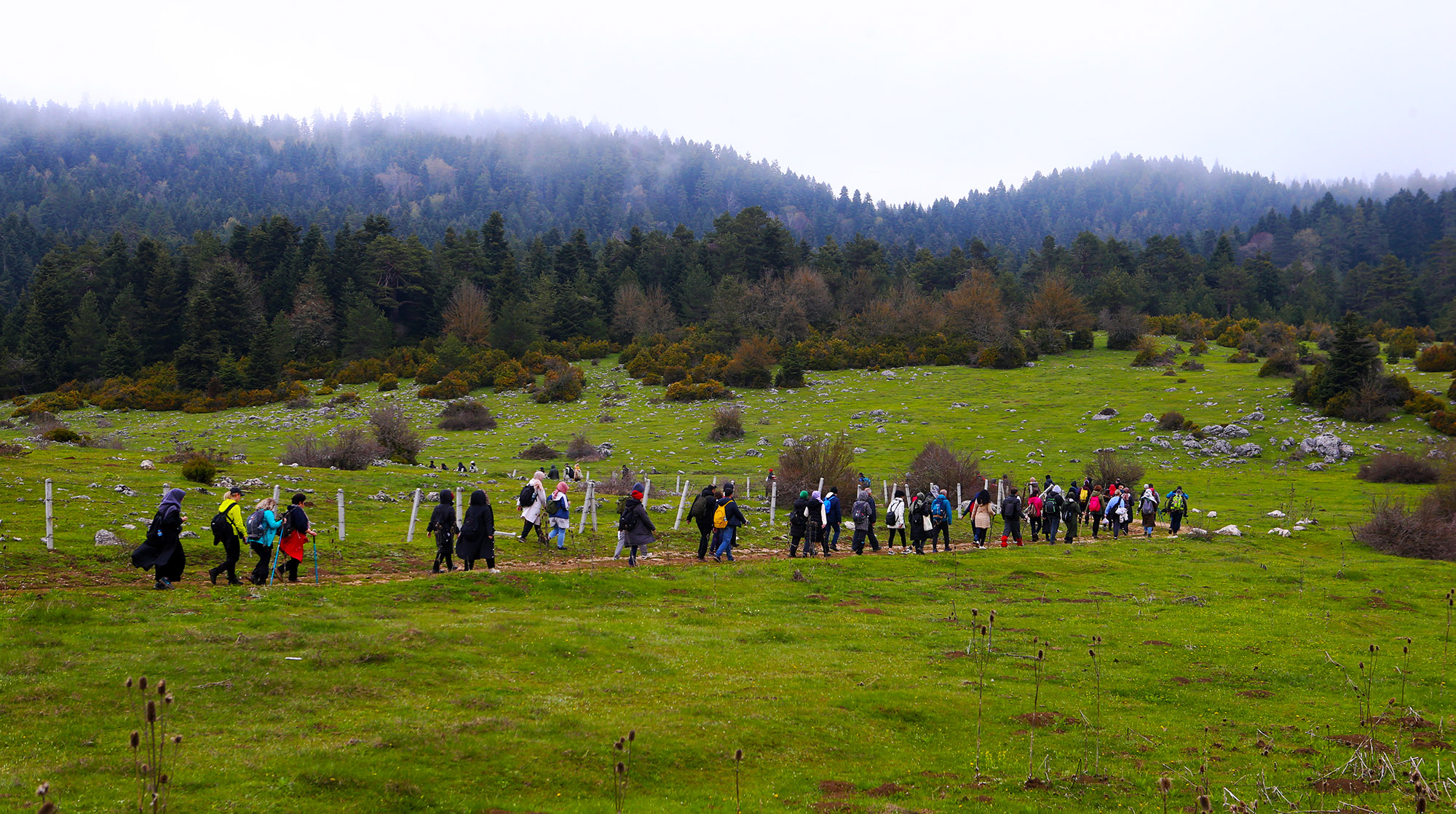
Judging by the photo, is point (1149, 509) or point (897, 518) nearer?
point (897, 518)

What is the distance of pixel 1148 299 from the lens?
10562 centimetres

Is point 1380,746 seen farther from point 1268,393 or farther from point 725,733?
point 1268,393

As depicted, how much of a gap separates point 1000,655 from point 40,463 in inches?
1236

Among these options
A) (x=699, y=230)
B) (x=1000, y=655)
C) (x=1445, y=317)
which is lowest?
(x=1000, y=655)

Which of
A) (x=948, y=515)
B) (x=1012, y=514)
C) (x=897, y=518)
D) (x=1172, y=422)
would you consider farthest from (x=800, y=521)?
(x=1172, y=422)

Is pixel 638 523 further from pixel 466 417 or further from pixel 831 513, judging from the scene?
pixel 466 417

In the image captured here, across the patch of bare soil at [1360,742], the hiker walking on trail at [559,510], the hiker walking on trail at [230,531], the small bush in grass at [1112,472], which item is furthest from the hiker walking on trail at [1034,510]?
the hiker walking on trail at [230,531]

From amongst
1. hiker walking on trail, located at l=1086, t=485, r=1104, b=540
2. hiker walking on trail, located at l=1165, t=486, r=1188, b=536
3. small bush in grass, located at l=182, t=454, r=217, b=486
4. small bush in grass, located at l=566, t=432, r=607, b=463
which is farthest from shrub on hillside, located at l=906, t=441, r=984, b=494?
small bush in grass, located at l=182, t=454, r=217, b=486

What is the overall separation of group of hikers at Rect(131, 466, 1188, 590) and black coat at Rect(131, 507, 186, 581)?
2 cm

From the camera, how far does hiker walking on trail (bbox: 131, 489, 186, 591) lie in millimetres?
14844

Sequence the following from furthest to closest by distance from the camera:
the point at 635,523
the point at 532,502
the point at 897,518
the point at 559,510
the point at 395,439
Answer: the point at 395,439 → the point at 897,518 → the point at 532,502 → the point at 559,510 → the point at 635,523

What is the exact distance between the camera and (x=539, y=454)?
48.5 meters

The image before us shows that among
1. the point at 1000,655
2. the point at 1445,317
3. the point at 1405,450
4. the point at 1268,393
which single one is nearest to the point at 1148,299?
the point at 1445,317

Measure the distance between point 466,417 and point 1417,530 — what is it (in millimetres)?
52919
